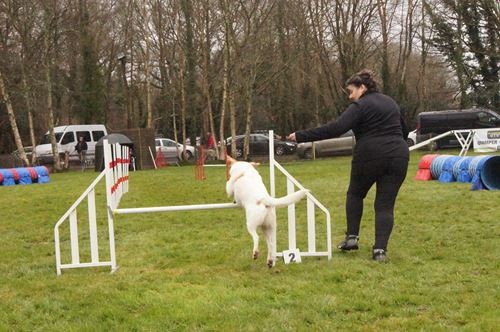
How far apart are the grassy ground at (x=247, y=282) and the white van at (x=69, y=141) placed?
70.9 ft

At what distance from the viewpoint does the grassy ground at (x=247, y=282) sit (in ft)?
14.2

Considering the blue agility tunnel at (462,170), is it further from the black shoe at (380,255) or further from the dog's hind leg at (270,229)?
the dog's hind leg at (270,229)

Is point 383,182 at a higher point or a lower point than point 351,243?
higher

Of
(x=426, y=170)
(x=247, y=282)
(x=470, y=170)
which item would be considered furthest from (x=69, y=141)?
(x=247, y=282)

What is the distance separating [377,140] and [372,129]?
13 centimetres

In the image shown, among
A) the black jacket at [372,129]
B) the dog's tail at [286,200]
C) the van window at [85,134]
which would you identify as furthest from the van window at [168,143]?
the dog's tail at [286,200]

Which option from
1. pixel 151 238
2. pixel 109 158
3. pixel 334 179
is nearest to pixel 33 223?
pixel 151 238

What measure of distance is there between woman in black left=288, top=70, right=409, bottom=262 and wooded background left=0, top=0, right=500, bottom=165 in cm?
2276

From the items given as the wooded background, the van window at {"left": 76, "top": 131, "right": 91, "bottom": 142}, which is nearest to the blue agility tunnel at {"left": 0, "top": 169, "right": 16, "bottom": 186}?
the wooded background

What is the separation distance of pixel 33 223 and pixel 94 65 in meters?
29.2

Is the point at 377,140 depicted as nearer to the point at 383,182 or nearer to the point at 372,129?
the point at 372,129

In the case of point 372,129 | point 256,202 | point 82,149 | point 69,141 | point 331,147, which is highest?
point 372,129

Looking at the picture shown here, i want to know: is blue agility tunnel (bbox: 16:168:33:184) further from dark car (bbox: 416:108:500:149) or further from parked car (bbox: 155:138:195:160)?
dark car (bbox: 416:108:500:149)

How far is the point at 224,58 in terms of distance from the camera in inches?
1205
